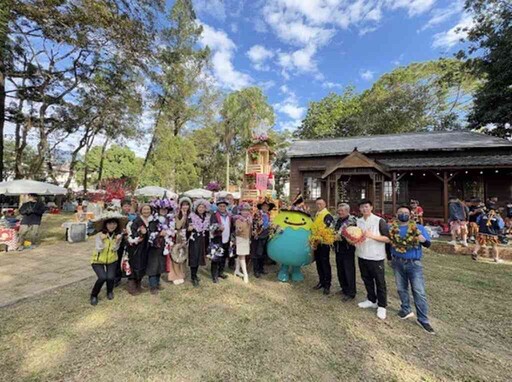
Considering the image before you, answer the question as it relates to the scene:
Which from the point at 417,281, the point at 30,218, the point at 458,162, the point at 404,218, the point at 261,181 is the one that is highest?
the point at 458,162

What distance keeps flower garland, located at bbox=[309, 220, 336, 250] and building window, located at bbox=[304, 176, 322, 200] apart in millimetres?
12662

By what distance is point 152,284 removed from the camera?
15.9ft

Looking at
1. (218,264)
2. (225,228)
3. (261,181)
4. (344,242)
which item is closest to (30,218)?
(218,264)

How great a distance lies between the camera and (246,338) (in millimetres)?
3387

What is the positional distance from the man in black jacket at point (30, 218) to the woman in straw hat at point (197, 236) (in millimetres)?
6479

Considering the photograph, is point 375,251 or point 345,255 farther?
point 345,255

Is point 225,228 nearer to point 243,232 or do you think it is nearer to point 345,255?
Result: point 243,232

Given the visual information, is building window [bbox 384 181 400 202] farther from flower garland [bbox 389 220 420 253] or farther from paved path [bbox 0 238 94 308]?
paved path [bbox 0 238 94 308]

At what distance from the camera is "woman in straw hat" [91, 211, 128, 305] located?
416 cm

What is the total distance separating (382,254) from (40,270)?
763 cm

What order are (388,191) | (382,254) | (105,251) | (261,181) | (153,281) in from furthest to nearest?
(388,191), (261,181), (153,281), (105,251), (382,254)

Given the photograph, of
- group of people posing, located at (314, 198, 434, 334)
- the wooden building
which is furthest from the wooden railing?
group of people posing, located at (314, 198, 434, 334)

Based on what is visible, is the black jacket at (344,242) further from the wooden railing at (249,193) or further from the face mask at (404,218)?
the wooden railing at (249,193)

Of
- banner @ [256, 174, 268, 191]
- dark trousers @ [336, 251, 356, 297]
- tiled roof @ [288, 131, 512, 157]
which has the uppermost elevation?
tiled roof @ [288, 131, 512, 157]
